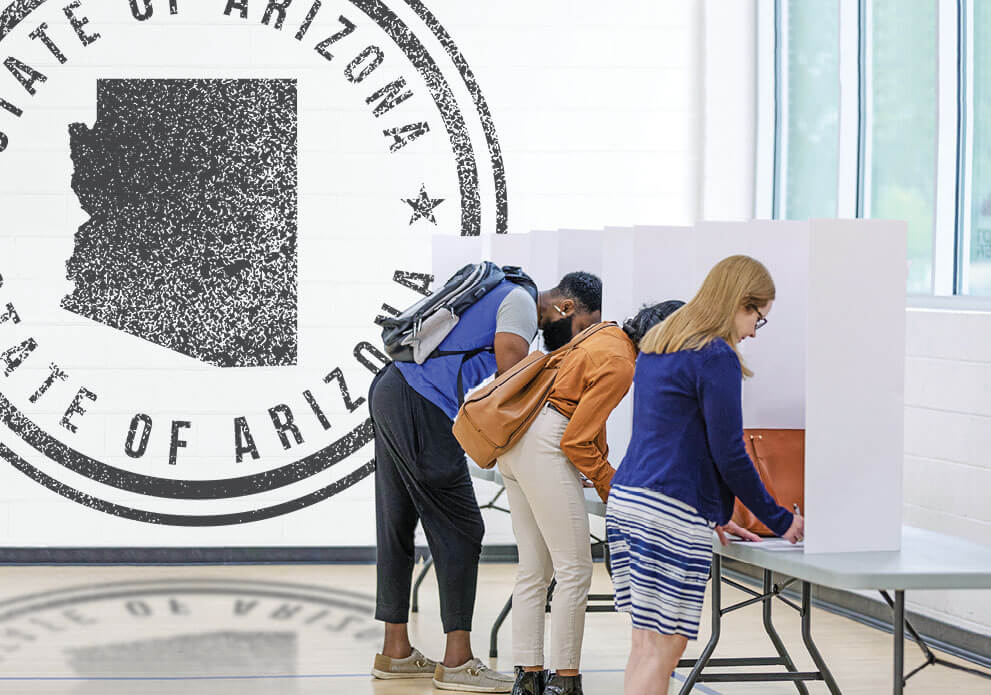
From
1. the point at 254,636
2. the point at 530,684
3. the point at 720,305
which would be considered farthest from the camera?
the point at 254,636

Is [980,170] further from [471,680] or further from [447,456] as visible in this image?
[471,680]

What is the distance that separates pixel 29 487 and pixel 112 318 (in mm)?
740

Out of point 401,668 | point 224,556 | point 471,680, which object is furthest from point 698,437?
point 224,556

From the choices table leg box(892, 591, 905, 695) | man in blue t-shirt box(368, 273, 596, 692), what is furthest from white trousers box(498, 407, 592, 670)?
table leg box(892, 591, 905, 695)

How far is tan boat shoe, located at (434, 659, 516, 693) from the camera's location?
3.42m

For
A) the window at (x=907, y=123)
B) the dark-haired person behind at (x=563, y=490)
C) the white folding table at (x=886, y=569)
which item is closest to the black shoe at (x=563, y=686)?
the dark-haired person behind at (x=563, y=490)

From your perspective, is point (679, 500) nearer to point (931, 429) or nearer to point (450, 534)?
point (450, 534)

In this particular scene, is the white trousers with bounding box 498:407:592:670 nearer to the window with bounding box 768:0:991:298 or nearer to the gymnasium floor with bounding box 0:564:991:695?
the gymnasium floor with bounding box 0:564:991:695

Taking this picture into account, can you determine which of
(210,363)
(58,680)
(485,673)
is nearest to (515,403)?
(485,673)

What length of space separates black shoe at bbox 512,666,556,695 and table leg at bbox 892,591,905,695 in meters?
0.97

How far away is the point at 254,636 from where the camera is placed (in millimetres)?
4055

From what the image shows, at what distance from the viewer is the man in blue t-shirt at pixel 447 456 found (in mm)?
3389

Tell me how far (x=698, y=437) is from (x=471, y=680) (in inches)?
48.8

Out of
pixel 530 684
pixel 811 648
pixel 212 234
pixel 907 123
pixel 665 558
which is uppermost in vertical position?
pixel 907 123
